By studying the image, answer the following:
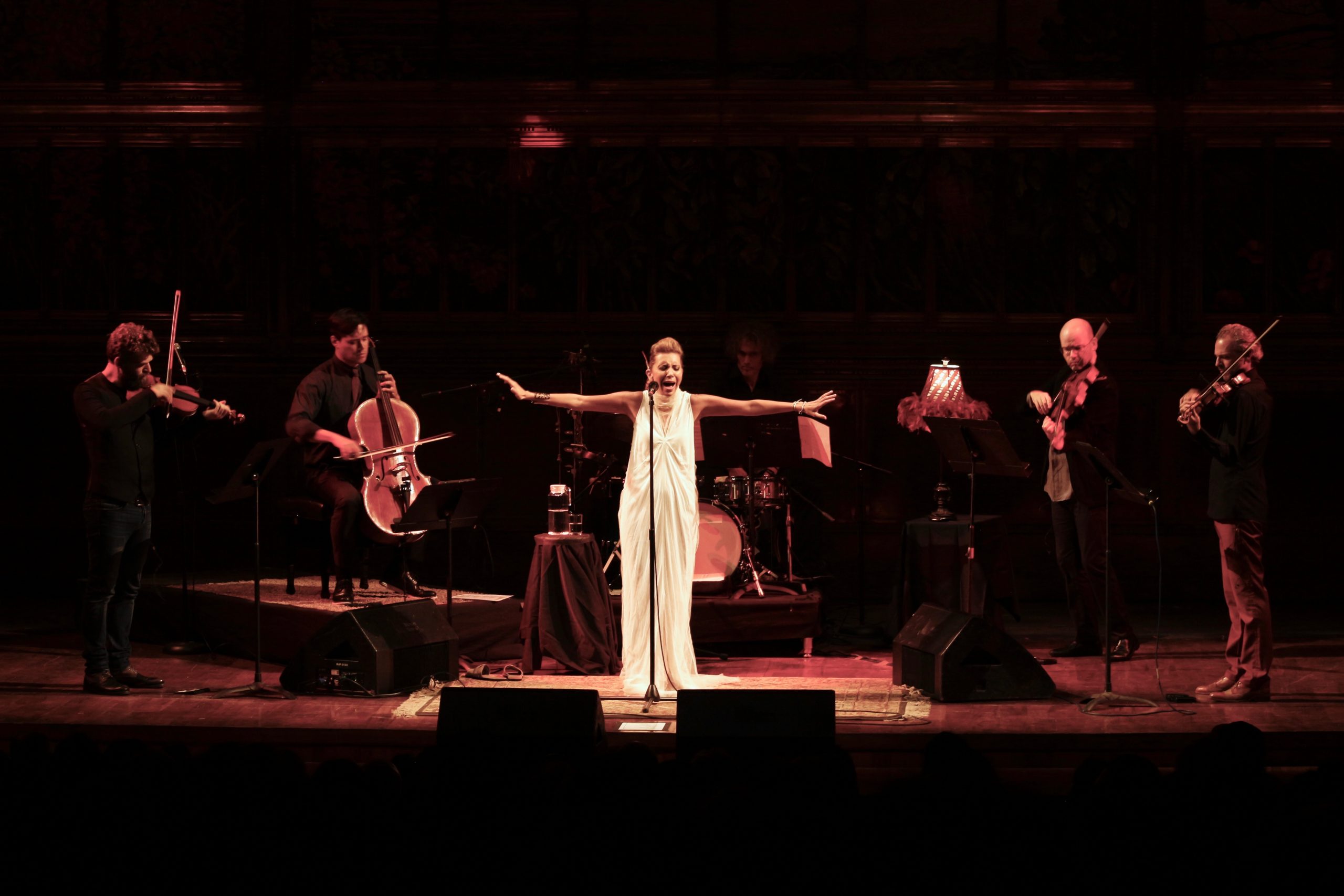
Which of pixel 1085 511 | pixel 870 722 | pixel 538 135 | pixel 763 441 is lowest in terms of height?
pixel 870 722

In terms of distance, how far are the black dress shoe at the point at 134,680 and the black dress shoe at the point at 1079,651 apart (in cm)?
494

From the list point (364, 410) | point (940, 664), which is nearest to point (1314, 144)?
point (940, 664)

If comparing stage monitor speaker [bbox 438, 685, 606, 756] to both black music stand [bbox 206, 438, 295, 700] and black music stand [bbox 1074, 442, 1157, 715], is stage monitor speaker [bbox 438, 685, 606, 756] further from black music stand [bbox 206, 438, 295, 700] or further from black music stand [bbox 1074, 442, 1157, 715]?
black music stand [bbox 1074, 442, 1157, 715]

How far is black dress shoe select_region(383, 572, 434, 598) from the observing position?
26.5 feet

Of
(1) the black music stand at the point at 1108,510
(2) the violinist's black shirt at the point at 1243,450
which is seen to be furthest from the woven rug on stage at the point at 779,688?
(2) the violinist's black shirt at the point at 1243,450

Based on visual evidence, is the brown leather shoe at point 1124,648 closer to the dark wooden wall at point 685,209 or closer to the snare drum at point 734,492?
the dark wooden wall at point 685,209

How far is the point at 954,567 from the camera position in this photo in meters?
8.02

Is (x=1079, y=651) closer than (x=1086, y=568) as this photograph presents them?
No

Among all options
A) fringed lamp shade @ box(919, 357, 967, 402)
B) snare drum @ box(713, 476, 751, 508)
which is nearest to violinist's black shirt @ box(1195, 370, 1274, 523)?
fringed lamp shade @ box(919, 357, 967, 402)

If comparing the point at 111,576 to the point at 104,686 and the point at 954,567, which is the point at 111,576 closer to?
the point at 104,686

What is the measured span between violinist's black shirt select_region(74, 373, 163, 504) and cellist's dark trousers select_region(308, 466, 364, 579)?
1152 mm

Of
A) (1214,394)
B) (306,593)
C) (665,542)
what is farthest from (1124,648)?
(306,593)

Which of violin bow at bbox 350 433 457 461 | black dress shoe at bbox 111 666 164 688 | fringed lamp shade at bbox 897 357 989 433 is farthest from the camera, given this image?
fringed lamp shade at bbox 897 357 989 433

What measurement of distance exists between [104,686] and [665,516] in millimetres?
2936
